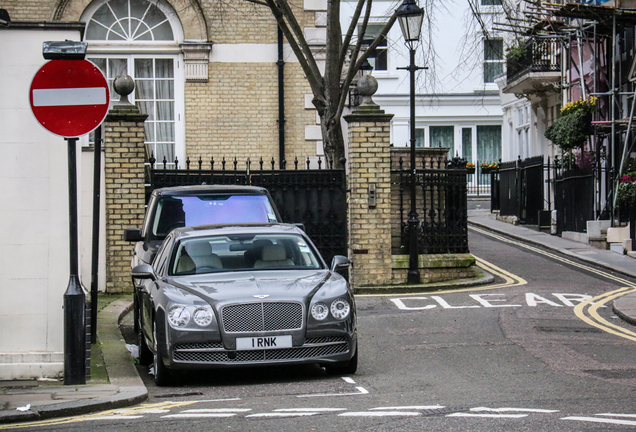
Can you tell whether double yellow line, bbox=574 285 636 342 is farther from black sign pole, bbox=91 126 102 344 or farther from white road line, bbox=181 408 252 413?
black sign pole, bbox=91 126 102 344

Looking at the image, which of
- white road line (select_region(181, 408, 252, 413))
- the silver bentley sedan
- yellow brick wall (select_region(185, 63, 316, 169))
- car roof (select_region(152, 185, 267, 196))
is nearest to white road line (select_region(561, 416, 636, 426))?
white road line (select_region(181, 408, 252, 413))

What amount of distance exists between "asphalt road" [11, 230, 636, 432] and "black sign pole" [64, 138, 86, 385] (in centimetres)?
71

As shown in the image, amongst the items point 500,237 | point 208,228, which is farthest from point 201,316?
point 500,237

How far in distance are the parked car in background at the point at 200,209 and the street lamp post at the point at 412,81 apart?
458 centimetres

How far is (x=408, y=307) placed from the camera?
15.2m

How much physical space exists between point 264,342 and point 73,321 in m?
1.71

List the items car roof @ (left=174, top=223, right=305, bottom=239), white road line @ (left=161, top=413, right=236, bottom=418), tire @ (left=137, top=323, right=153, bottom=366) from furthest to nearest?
1. tire @ (left=137, top=323, right=153, bottom=366)
2. car roof @ (left=174, top=223, right=305, bottom=239)
3. white road line @ (left=161, top=413, right=236, bottom=418)

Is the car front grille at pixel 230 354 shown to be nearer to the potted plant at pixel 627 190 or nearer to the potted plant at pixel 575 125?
the potted plant at pixel 627 190

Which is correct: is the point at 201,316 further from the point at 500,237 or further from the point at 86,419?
the point at 500,237

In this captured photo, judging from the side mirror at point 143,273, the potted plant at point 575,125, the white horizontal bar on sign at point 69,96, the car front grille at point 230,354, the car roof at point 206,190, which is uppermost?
the potted plant at point 575,125

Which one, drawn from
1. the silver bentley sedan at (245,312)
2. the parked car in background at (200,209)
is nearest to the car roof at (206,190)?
the parked car in background at (200,209)

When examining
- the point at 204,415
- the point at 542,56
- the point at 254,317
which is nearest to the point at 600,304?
the point at 254,317

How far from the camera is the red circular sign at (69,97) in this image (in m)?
8.76

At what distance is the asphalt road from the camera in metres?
7.18
